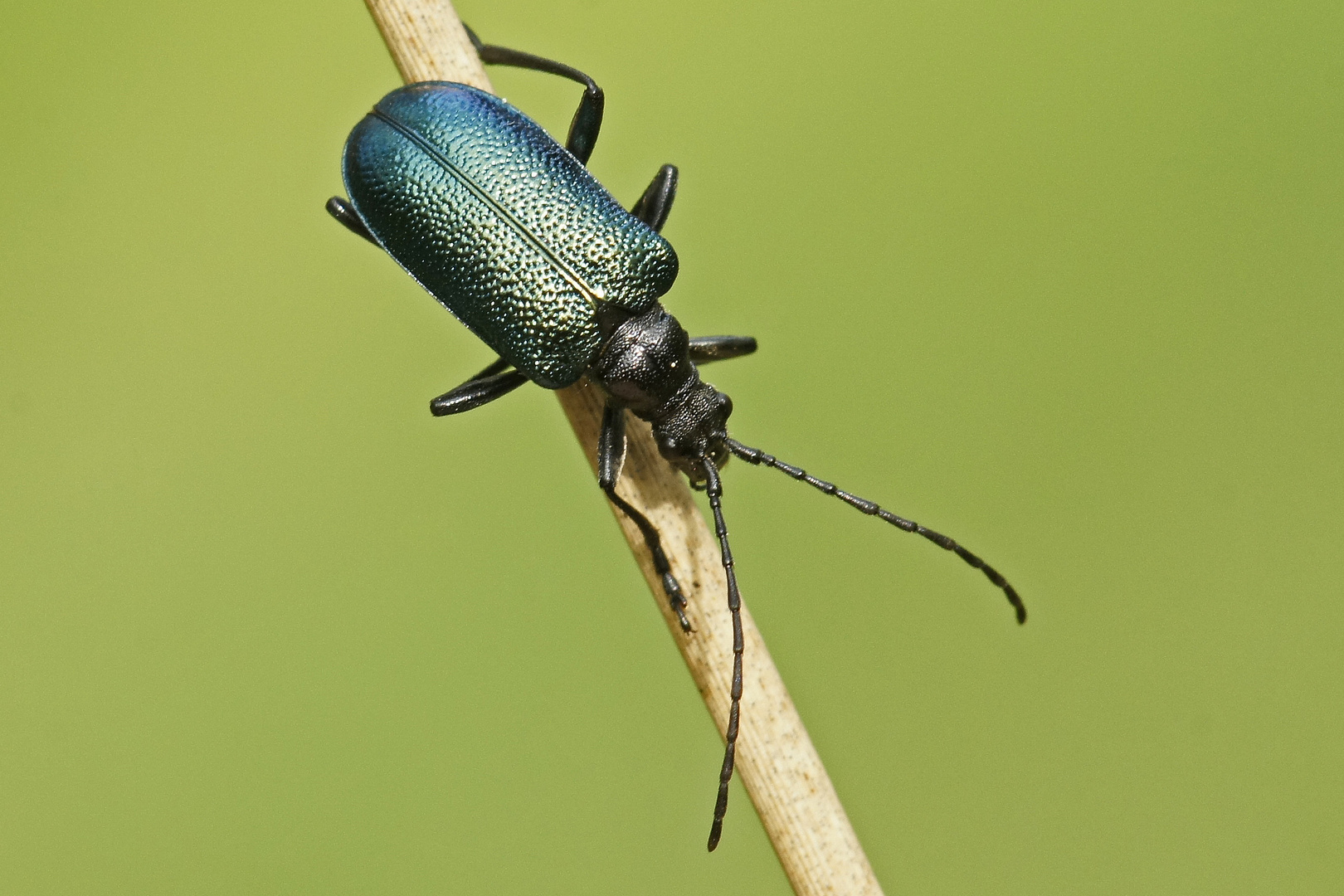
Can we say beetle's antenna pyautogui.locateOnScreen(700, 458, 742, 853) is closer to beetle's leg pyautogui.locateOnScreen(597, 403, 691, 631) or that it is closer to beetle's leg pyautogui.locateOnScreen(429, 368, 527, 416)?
beetle's leg pyautogui.locateOnScreen(597, 403, 691, 631)

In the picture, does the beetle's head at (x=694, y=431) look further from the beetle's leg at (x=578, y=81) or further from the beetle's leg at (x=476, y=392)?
the beetle's leg at (x=578, y=81)

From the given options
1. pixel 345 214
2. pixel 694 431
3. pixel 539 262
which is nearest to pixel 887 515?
pixel 694 431

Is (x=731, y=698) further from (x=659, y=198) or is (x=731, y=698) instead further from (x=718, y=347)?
(x=659, y=198)

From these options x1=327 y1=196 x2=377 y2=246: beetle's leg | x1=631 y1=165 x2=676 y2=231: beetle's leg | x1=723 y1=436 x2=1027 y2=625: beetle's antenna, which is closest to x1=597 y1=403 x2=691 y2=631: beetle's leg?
x1=723 y1=436 x2=1027 y2=625: beetle's antenna

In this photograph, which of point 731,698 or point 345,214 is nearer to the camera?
point 731,698

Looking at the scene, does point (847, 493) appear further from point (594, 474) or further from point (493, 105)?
point (493, 105)

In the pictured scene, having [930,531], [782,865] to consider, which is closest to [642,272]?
[930,531]
